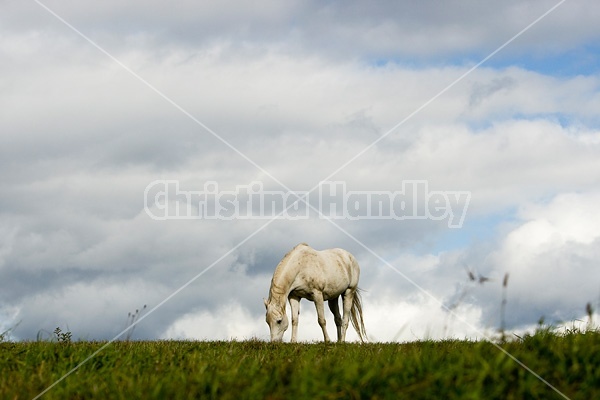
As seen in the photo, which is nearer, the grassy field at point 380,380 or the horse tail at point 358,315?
the grassy field at point 380,380

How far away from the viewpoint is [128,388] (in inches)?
251

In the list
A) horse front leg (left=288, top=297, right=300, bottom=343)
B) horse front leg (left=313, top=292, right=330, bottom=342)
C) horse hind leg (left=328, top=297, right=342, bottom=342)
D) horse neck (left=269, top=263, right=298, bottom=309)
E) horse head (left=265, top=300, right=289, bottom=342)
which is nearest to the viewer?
horse head (left=265, top=300, right=289, bottom=342)

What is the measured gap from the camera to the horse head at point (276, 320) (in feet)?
57.3

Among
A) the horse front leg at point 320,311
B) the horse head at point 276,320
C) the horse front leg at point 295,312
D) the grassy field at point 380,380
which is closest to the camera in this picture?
the grassy field at point 380,380

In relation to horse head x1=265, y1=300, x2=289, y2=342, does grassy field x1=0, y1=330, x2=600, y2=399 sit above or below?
above

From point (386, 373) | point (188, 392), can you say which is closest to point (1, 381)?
point (188, 392)

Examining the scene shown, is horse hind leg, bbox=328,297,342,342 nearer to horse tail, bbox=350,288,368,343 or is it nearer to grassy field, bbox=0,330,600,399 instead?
horse tail, bbox=350,288,368,343

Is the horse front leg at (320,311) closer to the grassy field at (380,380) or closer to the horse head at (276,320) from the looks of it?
the horse head at (276,320)

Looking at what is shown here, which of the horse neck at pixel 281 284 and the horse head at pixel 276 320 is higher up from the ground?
the horse neck at pixel 281 284

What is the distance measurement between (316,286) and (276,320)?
2.02 metres

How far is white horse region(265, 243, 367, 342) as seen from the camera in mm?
17792

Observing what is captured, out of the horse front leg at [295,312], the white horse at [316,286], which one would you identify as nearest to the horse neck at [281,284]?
the white horse at [316,286]

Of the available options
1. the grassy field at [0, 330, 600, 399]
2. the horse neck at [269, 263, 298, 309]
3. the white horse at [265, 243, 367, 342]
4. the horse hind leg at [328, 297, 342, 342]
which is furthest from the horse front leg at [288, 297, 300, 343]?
the grassy field at [0, 330, 600, 399]

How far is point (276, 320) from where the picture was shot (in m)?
17.4
